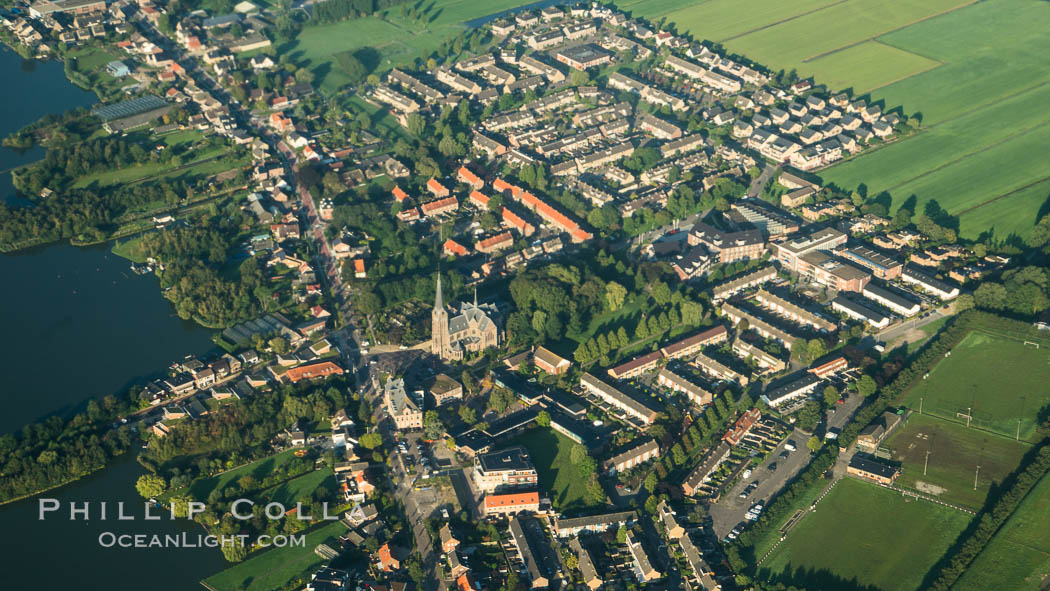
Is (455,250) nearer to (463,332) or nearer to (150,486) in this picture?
(463,332)

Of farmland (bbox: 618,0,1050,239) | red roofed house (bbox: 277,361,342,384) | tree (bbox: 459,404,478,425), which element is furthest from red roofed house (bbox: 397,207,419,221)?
farmland (bbox: 618,0,1050,239)

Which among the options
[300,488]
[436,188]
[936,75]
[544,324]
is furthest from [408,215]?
[936,75]

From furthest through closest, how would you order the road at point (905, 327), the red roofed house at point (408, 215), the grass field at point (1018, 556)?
the red roofed house at point (408, 215), the road at point (905, 327), the grass field at point (1018, 556)

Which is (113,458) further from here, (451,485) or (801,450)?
(801,450)

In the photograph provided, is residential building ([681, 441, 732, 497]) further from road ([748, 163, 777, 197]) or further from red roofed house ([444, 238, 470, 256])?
road ([748, 163, 777, 197])

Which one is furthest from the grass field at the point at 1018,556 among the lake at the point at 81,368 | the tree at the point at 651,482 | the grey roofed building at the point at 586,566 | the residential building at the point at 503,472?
the lake at the point at 81,368

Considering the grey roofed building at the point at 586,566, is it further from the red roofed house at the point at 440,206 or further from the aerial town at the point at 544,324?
the red roofed house at the point at 440,206

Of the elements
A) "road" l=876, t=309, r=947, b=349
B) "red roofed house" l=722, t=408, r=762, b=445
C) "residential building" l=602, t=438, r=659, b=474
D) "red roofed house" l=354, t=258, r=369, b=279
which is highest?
"red roofed house" l=354, t=258, r=369, b=279
